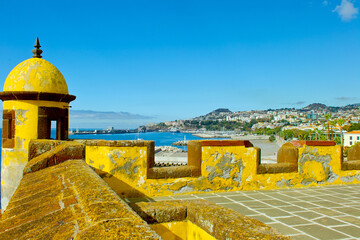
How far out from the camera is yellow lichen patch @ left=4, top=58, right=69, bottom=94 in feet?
21.2

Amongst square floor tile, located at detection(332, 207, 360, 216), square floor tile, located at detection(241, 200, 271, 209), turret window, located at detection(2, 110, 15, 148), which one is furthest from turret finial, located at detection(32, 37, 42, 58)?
square floor tile, located at detection(332, 207, 360, 216)

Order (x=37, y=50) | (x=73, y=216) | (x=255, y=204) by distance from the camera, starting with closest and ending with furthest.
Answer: (x=73, y=216), (x=255, y=204), (x=37, y=50)

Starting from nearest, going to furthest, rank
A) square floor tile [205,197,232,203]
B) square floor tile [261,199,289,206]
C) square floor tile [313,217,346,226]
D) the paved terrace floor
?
1. the paved terrace floor
2. square floor tile [313,217,346,226]
3. square floor tile [261,199,289,206]
4. square floor tile [205,197,232,203]

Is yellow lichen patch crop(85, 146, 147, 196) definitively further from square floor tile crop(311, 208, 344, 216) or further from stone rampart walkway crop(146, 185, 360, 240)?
square floor tile crop(311, 208, 344, 216)

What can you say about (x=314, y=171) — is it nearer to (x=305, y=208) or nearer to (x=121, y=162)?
(x=305, y=208)

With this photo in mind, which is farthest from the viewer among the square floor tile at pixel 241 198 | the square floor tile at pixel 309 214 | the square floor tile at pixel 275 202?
the square floor tile at pixel 241 198

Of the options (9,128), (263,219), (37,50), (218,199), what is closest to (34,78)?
(37,50)

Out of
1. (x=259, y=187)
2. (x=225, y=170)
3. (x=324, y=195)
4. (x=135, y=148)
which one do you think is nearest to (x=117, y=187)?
(x=135, y=148)

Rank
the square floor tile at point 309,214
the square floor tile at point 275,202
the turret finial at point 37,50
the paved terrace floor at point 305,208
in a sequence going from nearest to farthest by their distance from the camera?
the paved terrace floor at point 305,208
the square floor tile at point 309,214
the square floor tile at point 275,202
the turret finial at point 37,50

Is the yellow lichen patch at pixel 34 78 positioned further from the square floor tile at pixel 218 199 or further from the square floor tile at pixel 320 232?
the square floor tile at pixel 320 232

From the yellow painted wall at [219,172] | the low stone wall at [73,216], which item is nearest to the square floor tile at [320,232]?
the yellow painted wall at [219,172]

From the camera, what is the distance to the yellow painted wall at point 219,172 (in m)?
4.96

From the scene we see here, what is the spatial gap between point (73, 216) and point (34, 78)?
5705 millimetres

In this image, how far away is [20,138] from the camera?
636 centimetres
